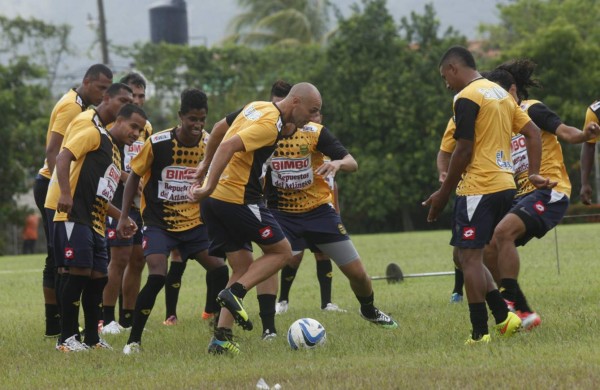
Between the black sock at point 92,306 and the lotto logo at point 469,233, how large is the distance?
3253mm

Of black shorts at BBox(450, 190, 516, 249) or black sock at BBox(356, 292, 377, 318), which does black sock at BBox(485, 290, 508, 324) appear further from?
black sock at BBox(356, 292, 377, 318)

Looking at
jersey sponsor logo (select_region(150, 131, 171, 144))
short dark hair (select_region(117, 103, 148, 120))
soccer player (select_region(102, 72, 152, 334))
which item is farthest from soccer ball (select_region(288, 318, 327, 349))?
soccer player (select_region(102, 72, 152, 334))

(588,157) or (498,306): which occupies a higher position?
(588,157)

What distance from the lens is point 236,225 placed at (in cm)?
843

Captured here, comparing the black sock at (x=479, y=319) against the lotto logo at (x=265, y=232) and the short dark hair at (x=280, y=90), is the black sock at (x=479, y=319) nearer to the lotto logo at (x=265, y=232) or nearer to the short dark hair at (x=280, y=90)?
the lotto logo at (x=265, y=232)

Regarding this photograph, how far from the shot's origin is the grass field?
653cm

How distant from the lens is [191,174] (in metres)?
9.67

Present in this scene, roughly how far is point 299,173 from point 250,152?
1.55 metres

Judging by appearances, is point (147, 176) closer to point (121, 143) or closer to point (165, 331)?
point (121, 143)

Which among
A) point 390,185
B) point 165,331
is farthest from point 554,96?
point 165,331

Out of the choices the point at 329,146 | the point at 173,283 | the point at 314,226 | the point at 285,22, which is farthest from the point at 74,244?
the point at 285,22

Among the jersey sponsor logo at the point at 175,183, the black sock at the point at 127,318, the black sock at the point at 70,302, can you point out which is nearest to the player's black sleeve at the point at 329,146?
the jersey sponsor logo at the point at 175,183

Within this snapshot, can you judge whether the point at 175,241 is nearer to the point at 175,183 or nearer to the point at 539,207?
the point at 175,183

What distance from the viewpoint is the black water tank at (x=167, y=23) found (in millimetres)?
78625
